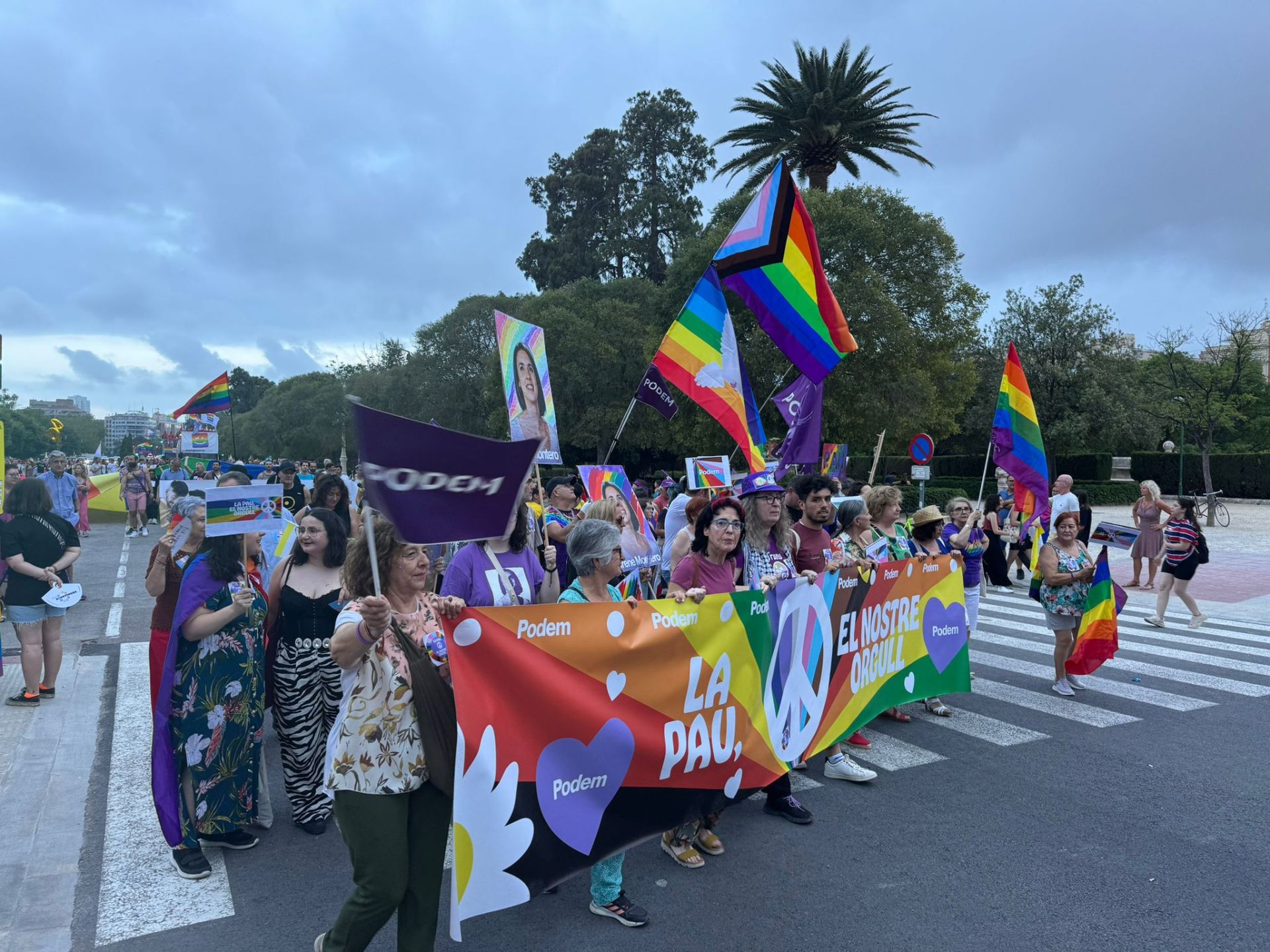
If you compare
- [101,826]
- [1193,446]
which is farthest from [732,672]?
[1193,446]

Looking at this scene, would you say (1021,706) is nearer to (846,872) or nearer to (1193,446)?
(846,872)

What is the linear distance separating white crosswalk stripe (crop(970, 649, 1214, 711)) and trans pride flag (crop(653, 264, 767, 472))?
338 centimetres

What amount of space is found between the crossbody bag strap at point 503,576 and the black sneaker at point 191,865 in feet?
6.48

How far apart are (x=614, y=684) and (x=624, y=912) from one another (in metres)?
0.99

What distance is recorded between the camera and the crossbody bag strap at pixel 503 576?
13.5ft

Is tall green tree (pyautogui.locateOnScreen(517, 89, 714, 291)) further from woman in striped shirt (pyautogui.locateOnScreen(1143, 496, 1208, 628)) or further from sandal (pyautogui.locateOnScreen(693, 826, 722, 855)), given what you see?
sandal (pyautogui.locateOnScreen(693, 826, 722, 855))

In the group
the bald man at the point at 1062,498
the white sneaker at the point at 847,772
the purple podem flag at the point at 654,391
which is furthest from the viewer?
the bald man at the point at 1062,498

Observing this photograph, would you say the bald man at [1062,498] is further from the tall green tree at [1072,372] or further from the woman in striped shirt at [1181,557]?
the tall green tree at [1072,372]

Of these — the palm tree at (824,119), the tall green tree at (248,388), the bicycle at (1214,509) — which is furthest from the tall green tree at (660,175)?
the tall green tree at (248,388)

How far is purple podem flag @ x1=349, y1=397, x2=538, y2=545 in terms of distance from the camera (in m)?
2.59

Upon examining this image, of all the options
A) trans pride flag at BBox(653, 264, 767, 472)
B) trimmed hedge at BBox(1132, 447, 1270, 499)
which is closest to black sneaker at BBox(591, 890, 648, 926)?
trans pride flag at BBox(653, 264, 767, 472)

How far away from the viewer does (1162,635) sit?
10.3m

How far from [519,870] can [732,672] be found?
1463 mm

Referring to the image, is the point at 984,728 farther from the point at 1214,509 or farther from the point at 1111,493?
the point at 1111,493
